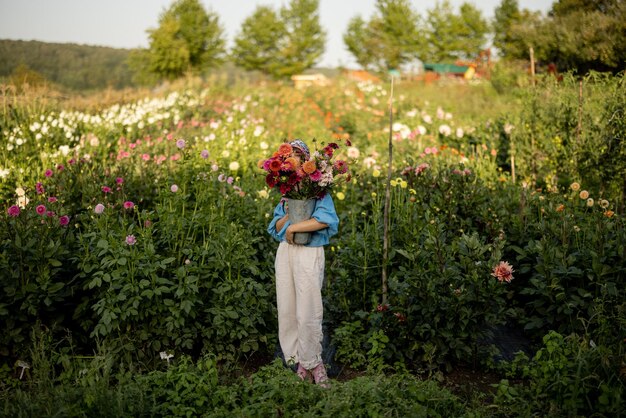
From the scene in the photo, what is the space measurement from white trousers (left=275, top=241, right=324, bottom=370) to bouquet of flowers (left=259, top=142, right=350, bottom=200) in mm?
328

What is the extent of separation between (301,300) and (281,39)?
34837mm

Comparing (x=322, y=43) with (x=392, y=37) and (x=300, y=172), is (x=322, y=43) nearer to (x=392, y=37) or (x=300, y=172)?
(x=392, y=37)

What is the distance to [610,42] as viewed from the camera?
533 inches

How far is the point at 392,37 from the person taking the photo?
1372 inches

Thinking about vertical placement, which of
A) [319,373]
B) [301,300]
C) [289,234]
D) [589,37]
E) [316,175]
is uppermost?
[589,37]

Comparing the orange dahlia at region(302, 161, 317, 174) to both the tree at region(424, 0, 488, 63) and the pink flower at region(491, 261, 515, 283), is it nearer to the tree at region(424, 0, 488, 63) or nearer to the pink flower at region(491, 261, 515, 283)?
the pink flower at region(491, 261, 515, 283)

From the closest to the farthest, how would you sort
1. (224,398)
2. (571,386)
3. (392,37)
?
(571,386) → (224,398) → (392,37)

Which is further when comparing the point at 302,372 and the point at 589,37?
the point at 589,37

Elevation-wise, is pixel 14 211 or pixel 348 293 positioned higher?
pixel 14 211

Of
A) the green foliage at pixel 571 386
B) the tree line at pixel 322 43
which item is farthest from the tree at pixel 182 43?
the green foliage at pixel 571 386

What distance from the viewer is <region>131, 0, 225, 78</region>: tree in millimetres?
26969

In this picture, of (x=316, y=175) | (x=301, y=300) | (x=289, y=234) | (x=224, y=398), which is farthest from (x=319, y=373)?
(x=316, y=175)

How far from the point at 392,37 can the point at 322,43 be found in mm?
4805

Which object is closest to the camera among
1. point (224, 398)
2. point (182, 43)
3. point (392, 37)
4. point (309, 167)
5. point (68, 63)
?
point (224, 398)
